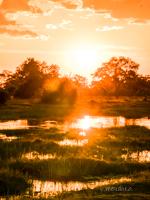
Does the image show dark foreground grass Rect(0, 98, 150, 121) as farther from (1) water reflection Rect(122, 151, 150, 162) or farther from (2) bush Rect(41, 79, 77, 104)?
(1) water reflection Rect(122, 151, 150, 162)

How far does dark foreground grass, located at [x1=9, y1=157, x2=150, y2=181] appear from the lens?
10605 millimetres

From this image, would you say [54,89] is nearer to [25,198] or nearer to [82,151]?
[82,151]

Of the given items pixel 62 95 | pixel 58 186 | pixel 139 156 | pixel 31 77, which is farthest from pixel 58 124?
pixel 31 77

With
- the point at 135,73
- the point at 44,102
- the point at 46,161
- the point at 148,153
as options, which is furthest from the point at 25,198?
the point at 135,73

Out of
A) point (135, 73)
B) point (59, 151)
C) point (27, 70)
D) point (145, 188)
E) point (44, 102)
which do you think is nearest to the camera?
point (145, 188)

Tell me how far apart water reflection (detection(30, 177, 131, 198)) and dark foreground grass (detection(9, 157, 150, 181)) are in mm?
519

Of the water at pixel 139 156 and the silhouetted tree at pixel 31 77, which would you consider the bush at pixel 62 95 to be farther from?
the water at pixel 139 156

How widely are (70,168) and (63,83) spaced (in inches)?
1803

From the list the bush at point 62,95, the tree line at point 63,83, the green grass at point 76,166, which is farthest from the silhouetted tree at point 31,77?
the green grass at point 76,166

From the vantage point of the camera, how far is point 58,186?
953cm

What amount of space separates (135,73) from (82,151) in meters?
75.2

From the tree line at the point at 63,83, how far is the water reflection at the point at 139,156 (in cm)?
3588

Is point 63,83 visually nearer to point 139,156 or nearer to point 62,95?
point 62,95

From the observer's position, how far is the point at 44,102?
176ft
